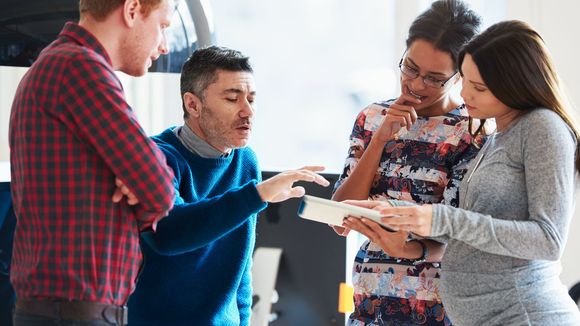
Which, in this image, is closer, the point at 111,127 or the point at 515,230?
the point at 111,127

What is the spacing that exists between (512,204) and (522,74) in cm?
24

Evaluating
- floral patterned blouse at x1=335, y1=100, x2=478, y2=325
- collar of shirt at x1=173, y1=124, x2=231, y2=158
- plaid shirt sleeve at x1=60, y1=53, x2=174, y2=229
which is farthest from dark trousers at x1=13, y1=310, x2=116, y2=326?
floral patterned blouse at x1=335, y1=100, x2=478, y2=325

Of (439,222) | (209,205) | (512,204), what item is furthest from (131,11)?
(512,204)

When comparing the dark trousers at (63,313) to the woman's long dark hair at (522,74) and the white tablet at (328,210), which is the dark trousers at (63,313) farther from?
the woman's long dark hair at (522,74)

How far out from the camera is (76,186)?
1270 mm

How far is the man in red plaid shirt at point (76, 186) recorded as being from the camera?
1.26 metres

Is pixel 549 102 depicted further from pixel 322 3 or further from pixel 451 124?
pixel 322 3

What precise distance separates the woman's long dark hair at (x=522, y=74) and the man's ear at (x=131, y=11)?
0.64m

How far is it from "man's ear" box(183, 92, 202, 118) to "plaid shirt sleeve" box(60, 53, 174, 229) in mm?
440

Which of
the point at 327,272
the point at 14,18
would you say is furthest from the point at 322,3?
the point at 14,18

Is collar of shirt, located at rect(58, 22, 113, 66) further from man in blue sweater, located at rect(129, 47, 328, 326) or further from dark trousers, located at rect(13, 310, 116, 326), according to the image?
dark trousers, located at rect(13, 310, 116, 326)

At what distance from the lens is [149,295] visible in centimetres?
164

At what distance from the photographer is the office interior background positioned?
3.29 m

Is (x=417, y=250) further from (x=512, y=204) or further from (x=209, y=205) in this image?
(x=209, y=205)
